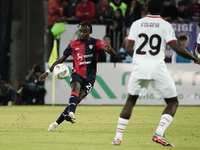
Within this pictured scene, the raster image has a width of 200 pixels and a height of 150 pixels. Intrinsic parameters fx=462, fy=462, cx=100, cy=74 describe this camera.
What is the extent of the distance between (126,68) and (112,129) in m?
6.73

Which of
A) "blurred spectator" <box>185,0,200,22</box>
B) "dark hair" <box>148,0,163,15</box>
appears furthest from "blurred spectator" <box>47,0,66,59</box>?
"dark hair" <box>148,0,163,15</box>

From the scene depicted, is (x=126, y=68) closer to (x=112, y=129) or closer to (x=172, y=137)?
(x=112, y=129)

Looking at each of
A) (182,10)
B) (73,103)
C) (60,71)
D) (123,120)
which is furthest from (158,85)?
(182,10)

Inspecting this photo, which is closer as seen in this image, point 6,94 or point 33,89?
point 33,89

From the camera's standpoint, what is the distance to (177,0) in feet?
61.2

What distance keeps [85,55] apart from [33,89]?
7251 mm

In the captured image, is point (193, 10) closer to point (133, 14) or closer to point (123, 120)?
point (133, 14)

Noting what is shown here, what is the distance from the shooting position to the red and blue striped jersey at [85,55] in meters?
9.07

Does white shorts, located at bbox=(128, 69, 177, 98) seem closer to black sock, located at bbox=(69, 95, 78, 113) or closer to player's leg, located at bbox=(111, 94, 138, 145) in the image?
player's leg, located at bbox=(111, 94, 138, 145)

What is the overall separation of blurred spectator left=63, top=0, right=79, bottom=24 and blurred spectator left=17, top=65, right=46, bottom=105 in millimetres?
2291

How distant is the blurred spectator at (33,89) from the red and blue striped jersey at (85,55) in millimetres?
6871

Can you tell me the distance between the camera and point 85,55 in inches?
359

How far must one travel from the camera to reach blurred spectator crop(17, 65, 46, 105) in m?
16.0

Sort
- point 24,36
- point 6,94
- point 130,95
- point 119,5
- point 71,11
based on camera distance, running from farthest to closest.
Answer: point 24,36 < point 119,5 < point 71,11 < point 6,94 < point 130,95
